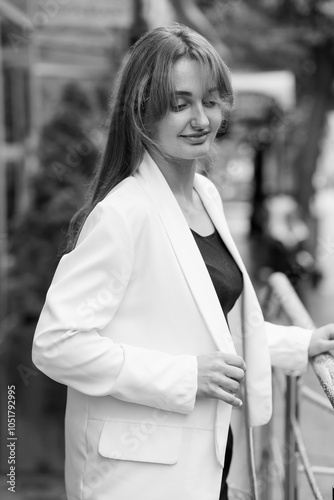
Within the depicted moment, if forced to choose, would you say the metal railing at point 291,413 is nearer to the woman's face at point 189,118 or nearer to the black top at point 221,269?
the black top at point 221,269

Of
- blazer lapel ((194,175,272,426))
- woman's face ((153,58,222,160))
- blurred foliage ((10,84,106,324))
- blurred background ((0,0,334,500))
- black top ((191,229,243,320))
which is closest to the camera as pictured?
woman's face ((153,58,222,160))

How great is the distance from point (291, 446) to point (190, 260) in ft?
2.93

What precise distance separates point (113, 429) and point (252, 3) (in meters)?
9.51

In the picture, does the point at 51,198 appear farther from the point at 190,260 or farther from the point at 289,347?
the point at 190,260

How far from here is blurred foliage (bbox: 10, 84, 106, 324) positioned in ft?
14.0

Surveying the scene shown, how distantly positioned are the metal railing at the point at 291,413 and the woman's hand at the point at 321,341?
0.7 inches

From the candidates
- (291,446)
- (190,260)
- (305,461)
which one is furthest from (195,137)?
(291,446)

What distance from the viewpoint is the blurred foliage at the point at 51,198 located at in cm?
425

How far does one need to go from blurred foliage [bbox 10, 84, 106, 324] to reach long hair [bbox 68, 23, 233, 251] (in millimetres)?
2125

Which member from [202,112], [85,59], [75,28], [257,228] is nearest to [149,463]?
[202,112]

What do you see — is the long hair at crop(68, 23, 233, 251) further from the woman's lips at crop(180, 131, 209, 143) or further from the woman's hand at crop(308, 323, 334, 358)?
the woman's hand at crop(308, 323, 334, 358)

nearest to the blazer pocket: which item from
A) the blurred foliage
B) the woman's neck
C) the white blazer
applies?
the white blazer

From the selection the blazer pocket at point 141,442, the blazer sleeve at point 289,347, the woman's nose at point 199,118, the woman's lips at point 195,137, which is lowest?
the blazer pocket at point 141,442

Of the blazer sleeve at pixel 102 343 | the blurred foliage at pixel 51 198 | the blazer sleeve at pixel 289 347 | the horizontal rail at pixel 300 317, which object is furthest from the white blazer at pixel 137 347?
the blurred foliage at pixel 51 198
